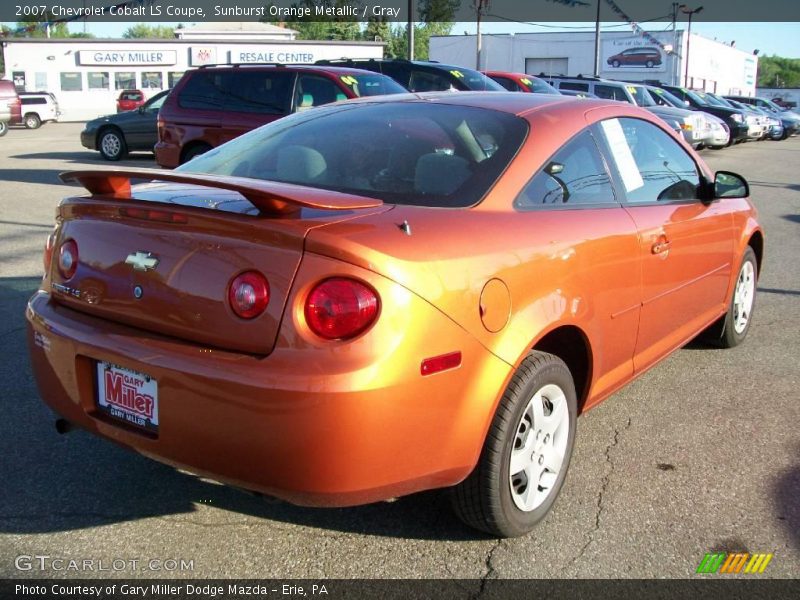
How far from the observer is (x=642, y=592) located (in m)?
2.79

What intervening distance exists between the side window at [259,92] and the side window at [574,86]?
473 inches

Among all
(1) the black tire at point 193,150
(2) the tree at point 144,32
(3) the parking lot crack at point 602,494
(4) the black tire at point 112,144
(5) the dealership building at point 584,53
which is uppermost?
(2) the tree at point 144,32

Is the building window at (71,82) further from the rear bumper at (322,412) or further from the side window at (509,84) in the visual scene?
the rear bumper at (322,412)

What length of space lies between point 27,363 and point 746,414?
13.1 feet

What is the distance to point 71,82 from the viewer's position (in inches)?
2007

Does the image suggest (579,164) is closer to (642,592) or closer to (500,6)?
(642,592)

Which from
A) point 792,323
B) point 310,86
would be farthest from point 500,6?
point 792,323

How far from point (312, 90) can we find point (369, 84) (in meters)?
0.85

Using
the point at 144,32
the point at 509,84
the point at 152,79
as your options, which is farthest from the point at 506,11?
the point at 144,32

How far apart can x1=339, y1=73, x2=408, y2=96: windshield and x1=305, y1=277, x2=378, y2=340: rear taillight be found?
9449 mm

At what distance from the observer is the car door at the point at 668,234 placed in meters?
3.86

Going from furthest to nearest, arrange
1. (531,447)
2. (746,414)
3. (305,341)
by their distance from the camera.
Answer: (746,414)
(531,447)
(305,341)

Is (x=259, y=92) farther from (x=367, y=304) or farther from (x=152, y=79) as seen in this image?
(x=152, y=79)

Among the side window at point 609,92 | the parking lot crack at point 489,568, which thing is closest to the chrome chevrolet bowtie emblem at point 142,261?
the parking lot crack at point 489,568
